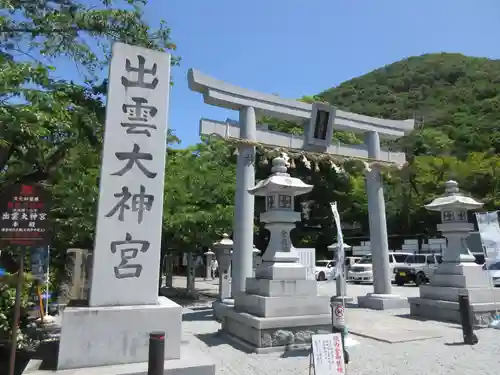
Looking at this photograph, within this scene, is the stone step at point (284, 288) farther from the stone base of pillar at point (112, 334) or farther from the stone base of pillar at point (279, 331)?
the stone base of pillar at point (112, 334)

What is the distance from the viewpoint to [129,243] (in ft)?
15.3

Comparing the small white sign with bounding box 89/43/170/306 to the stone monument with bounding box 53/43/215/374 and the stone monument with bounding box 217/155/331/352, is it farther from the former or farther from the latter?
the stone monument with bounding box 217/155/331/352

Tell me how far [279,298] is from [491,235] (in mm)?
5961

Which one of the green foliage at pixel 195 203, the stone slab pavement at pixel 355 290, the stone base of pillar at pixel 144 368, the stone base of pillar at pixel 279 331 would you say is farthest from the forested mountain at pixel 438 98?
the stone base of pillar at pixel 144 368

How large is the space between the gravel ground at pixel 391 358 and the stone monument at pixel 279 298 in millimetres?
319

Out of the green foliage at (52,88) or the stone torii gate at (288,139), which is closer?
the green foliage at (52,88)

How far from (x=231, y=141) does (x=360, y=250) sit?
23459 mm

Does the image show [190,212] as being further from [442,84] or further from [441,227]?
[442,84]

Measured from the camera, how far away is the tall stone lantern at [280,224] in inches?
307

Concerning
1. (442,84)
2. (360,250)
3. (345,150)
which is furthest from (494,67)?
(345,150)

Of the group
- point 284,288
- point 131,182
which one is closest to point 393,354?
point 284,288

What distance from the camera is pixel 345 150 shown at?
12797mm

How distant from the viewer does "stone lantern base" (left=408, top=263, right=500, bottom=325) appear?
9641mm

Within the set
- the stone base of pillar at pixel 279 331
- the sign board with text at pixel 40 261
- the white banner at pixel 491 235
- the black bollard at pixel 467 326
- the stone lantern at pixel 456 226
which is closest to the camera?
the stone base of pillar at pixel 279 331
